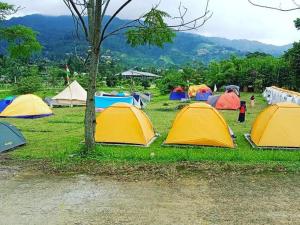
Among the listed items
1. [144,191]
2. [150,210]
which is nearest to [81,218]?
[150,210]

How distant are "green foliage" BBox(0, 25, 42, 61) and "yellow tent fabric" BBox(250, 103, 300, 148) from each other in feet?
32.7

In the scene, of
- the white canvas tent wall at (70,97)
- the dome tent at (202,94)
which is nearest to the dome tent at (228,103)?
the dome tent at (202,94)

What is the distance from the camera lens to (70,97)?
92.6 ft

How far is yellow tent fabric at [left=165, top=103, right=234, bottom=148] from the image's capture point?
491 inches

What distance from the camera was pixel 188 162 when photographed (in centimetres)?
1034

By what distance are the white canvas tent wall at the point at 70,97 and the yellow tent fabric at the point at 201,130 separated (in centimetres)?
1673


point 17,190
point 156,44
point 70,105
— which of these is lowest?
point 70,105

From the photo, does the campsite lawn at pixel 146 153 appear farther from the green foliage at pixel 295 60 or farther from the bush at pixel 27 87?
the bush at pixel 27 87

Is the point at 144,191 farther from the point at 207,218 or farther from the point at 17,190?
the point at 17,190

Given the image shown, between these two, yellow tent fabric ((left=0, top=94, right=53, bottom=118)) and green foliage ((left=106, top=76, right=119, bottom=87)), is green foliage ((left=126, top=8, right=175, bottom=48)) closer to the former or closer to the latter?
yellow tent fabric ((left=0, top=94, right=53, bottom=118))

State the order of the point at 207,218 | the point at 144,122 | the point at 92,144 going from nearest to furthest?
the point at 207,218
the point at 92,144
the point at 144,122

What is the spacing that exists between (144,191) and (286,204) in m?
2.66

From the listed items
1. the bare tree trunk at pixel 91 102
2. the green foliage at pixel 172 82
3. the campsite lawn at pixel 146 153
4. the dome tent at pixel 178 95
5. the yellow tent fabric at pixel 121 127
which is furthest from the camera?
the green foliage at pixel 172 82

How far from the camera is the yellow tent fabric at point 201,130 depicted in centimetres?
1246
